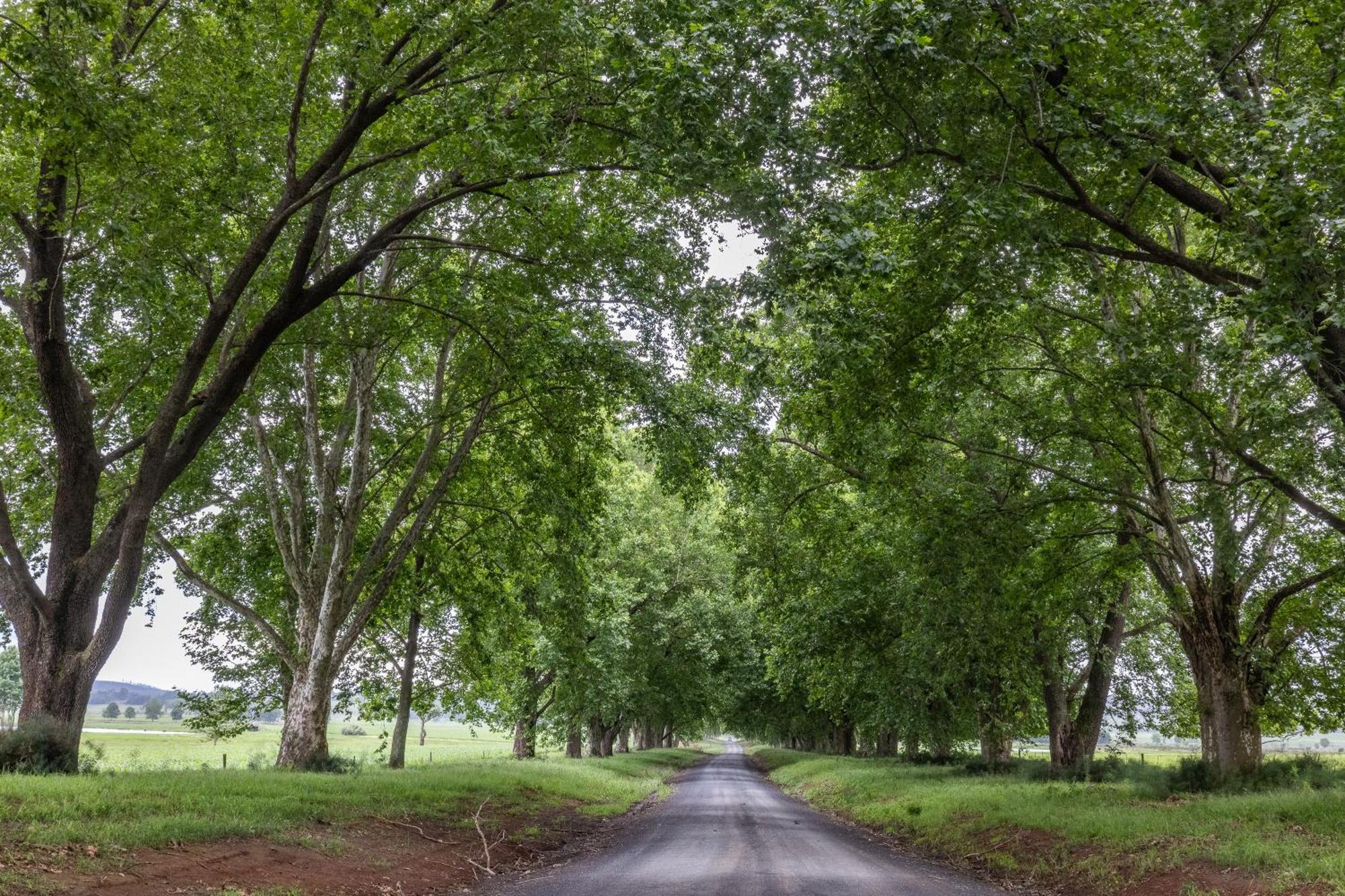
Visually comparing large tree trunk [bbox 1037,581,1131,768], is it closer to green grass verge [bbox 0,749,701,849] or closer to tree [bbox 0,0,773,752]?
green grass verge [bbox 0,749,701,849]

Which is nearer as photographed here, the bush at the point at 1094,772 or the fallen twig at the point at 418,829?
the fallen twig at the point at 418,829

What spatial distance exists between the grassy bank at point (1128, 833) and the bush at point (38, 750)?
498 inches

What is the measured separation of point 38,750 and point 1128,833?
46.6 feet

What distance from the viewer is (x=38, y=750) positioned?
33.6 feet

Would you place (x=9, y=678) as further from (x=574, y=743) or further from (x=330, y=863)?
(x=330, y=863)

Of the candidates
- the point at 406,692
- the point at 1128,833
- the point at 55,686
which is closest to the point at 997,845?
the point at 1128,833

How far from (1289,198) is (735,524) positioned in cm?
1311

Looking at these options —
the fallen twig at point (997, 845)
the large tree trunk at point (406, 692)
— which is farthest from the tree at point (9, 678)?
the fallen twig at point (997, 845)

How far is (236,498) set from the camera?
19.6 meters

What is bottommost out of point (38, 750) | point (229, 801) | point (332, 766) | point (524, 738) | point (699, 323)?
point (524, 738)

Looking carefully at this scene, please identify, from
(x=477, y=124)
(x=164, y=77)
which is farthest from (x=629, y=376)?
(x=164, y=77)

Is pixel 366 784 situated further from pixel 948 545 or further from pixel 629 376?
pixel 948 545

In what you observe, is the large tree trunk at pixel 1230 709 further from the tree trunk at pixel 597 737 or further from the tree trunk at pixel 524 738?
the tree trunk at pixel 597 737

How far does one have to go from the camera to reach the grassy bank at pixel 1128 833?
8172mm
